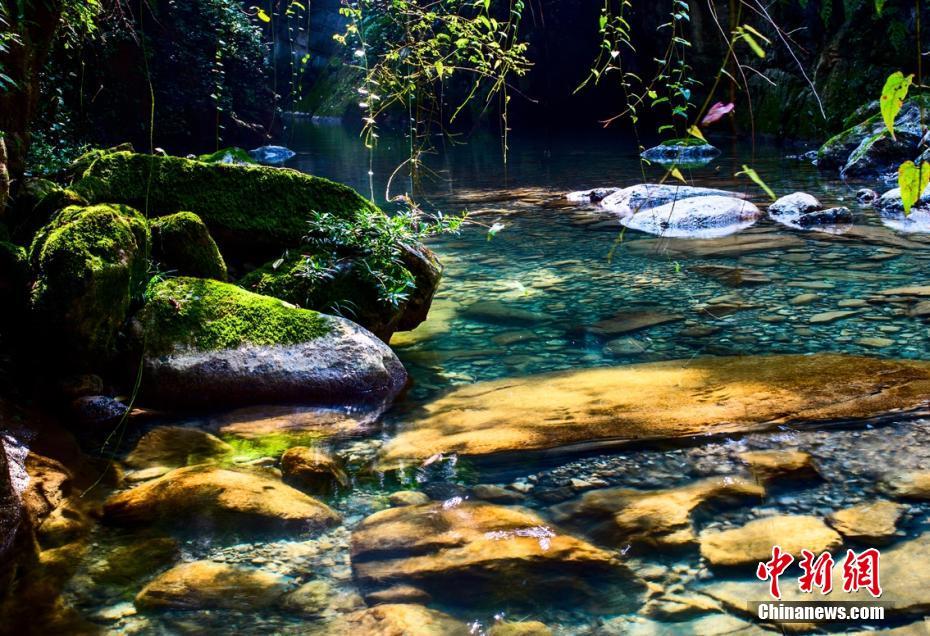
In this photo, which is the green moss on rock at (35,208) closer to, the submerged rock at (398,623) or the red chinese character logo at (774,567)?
the submerged rock at (398,623)

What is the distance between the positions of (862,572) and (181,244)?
4254 millimetres

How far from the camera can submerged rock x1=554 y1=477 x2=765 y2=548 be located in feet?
9.32

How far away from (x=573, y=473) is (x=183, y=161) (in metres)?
3.81

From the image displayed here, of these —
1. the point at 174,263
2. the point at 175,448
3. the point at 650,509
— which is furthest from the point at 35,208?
the point at 650,509

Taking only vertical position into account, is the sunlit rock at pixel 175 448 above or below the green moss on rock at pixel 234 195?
below

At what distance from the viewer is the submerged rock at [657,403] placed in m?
3.68

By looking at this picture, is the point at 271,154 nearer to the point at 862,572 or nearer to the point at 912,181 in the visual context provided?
the point at 862,572

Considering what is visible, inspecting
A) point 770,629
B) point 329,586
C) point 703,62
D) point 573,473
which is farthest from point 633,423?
point 703,62

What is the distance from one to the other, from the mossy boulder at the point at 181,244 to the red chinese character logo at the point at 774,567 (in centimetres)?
387

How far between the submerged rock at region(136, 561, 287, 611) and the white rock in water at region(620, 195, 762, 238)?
716 centimetres

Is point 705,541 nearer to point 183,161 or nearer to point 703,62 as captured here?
point 183,161

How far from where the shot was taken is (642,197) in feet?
35.1

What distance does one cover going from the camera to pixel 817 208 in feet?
30.6

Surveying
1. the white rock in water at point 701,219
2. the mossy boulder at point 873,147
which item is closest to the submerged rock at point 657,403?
the white rock in water at point 701,219
